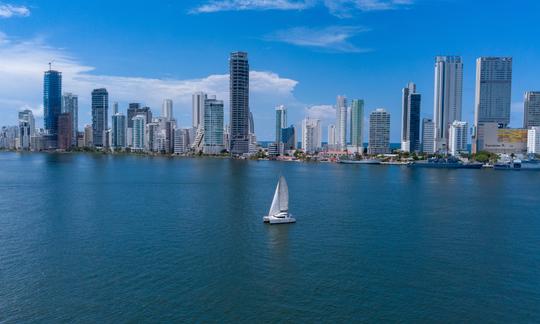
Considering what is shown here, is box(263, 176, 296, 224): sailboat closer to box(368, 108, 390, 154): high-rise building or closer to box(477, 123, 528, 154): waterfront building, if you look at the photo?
box(477, 123, 528, 154): waterfront building

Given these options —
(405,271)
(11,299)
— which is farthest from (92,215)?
(405,271)

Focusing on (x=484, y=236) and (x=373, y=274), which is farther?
(x=484, y=236)

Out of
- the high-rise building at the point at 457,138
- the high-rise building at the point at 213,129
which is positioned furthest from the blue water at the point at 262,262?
the high-rise building at the point at 457,138

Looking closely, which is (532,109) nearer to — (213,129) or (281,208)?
(213,129)

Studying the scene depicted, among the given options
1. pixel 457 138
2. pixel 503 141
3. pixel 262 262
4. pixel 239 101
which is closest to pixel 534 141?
pixel 503 141

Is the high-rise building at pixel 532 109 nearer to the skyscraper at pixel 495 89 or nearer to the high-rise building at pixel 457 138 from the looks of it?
the skyscraper at pixel 495 89

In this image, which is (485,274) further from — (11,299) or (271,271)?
(11,299)
